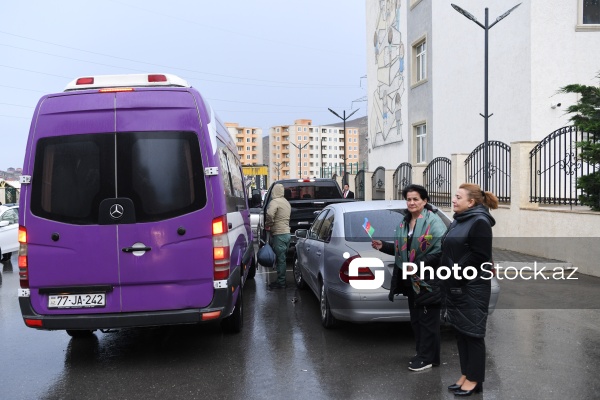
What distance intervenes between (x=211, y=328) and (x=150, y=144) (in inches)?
108

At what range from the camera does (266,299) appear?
8.92m

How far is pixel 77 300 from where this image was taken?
17.3 feet

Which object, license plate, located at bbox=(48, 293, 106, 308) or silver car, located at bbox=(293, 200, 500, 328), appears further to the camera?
silver car, located at bbox=(293, 200, 500, 328)

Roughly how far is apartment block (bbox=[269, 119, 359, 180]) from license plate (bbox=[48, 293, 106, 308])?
144m

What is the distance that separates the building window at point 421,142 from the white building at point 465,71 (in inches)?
2.0

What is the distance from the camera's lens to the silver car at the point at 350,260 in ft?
19.5

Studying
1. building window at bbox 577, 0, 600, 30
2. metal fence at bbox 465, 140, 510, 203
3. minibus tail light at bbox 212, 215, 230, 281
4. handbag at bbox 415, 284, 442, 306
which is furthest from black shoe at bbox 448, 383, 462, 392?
building window at bbox 577, 0, 600, 30

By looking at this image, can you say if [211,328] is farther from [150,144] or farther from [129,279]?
[150,144]

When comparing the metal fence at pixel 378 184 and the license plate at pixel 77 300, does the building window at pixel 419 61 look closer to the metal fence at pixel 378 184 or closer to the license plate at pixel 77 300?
the metal fence at pixel 378 184

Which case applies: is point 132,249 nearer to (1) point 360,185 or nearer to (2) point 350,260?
(2) point 350,260

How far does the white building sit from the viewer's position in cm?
1770

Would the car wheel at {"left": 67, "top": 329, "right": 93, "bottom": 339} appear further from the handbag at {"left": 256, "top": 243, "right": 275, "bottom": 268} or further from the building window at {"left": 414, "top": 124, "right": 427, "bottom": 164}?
the building window at {"left": 414, "top": 124, "right": 427, "bottom": 164}

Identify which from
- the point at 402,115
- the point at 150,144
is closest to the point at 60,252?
the point at 150,144

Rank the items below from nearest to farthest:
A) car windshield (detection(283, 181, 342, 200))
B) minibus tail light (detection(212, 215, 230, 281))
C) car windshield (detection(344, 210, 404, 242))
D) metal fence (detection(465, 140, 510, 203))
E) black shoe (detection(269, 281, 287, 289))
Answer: minibus tail light (detection(212, 215, 230, 281)) < car windshield (detection(344, 210, 404, 242)) < black shoe (detection(269, 281, 287, 289)) < car windshield (detection(283, 181, 342, 200)) < metal fence (detection(465, 140, 510, 203))
